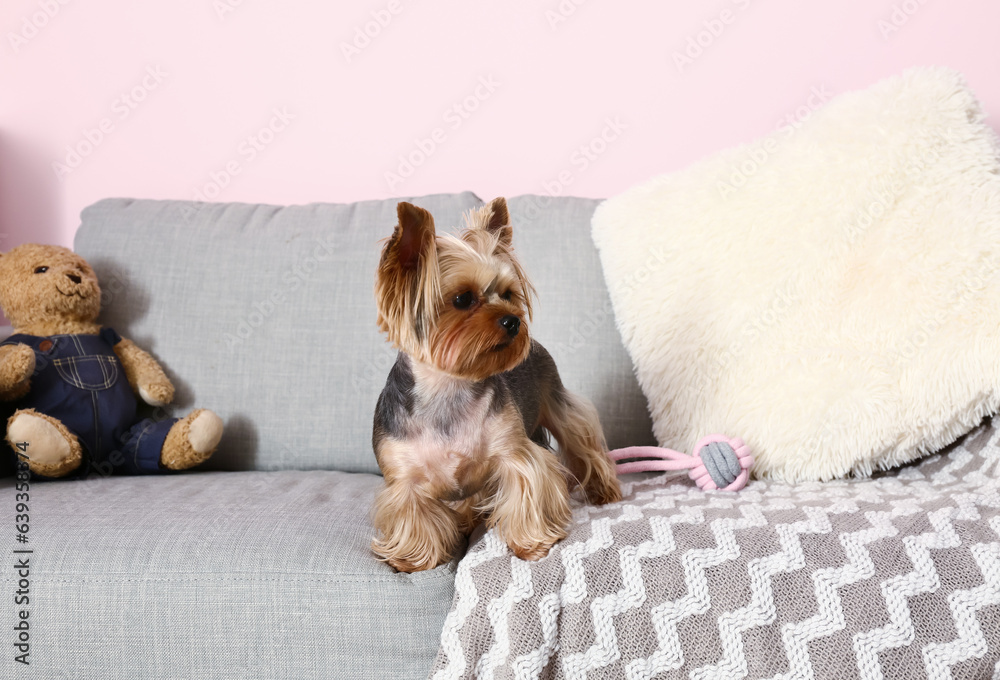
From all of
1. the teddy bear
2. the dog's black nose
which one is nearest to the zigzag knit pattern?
the dog's black nose

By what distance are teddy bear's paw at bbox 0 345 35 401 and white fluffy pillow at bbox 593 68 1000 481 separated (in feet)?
5.02

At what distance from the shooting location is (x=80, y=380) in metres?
1.81

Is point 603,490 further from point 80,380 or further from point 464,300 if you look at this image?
point 80,380

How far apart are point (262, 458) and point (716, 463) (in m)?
1.26

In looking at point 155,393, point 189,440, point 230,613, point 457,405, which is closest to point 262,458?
point 189,440

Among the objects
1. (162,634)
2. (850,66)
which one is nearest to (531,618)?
(162,634)

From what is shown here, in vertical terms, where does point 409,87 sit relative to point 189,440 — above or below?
above

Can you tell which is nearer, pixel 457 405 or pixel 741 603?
pixel 741 603

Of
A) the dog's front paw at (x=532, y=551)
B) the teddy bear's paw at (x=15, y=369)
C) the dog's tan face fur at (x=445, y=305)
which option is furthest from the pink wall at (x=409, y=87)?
the dog's front paw at (x=532, y=551)

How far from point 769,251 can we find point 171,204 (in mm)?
1825

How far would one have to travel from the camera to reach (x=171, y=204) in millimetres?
2207

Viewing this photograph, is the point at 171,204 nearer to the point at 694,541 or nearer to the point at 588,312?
the point at 588,312

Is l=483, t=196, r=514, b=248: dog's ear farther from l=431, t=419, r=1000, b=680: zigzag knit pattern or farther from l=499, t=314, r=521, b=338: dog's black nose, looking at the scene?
l=431, t=419, r=1000, b=680: zigzag knit pattern

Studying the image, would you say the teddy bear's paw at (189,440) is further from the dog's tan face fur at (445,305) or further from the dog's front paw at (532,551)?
the dog's front paw at (532,551)
